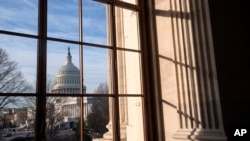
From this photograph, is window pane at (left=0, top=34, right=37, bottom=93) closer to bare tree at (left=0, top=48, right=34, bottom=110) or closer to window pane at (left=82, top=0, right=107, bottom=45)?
bare tree at (left=0, top=48, right=34, bottom=110)

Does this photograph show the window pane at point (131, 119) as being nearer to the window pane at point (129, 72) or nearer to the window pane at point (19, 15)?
the window pane at point (129, 72)

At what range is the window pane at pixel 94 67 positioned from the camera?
2.14 metres

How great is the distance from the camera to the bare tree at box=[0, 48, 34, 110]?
67.0 inches

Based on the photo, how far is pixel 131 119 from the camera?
7.90 ft

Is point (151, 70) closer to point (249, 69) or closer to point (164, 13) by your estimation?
point (164, 13)

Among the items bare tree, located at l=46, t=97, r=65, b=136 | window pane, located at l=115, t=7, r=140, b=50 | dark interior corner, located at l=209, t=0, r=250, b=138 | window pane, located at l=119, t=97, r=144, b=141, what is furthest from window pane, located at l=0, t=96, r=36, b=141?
dark interior corner, located at l=209, t=0, r=250, b=138

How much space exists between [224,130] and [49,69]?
4.79 feet

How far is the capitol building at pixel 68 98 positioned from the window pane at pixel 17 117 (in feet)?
0.54

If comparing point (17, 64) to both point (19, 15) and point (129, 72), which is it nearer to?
point (19, 15)

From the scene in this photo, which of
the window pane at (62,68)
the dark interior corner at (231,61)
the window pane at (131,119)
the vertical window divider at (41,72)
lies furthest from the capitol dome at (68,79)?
the dark interior corner at (231,61)

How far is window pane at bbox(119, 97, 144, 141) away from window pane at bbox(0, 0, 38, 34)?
3.32ft

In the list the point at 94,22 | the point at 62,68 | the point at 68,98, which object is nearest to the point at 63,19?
the point at 94,22

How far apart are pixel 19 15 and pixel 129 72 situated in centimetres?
113

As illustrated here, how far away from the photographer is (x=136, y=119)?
2.44 m
